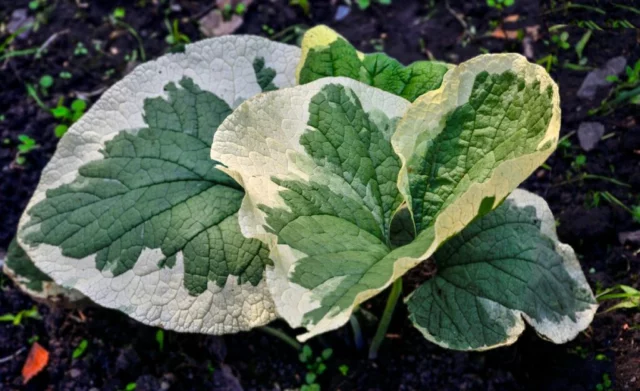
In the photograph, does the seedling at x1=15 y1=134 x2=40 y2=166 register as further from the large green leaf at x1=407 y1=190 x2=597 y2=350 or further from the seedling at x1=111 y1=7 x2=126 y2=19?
the large green leaf at x1=407 y1=190 x2=597 y2=350

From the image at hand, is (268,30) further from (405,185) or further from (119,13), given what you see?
(405,185)

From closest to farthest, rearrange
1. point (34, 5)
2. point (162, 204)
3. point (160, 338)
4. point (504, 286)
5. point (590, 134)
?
point (504, 286), point (162, 204), point (160, 338), point (590, 134), point (34, 5)

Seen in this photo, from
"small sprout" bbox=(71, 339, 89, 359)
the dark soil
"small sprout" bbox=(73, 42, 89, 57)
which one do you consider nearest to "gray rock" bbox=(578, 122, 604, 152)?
the dark soil

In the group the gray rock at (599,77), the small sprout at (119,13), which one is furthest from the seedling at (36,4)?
the gray rock at (599,77)

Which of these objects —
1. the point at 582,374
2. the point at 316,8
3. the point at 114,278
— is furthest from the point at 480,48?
the point at 114,278

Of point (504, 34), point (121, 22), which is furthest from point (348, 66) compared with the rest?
point (121, 22)

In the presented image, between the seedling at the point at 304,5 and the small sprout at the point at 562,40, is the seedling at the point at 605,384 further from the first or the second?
the seedling at the point at 304,5
